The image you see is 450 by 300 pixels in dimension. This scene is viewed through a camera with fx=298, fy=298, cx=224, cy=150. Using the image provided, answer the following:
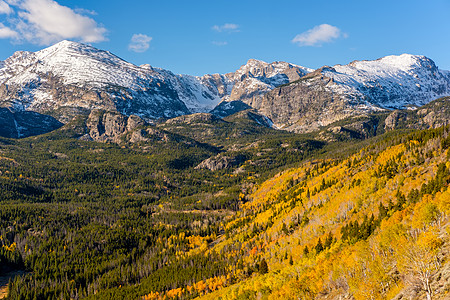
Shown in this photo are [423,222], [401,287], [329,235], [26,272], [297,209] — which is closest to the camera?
[401,287]

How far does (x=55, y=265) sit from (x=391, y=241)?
188072 millimetres

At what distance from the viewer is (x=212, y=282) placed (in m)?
152

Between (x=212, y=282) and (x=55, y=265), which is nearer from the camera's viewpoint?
(x=212, y=282)

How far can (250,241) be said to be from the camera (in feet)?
623

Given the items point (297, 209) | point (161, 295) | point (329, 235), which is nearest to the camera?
point (329, 235)

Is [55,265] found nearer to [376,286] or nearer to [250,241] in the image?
[250,241]

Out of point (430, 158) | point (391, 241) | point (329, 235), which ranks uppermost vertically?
point (430, 158)

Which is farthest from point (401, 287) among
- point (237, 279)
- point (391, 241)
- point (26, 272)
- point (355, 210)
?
point (26, 272)

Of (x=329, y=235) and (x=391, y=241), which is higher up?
(x=391, y=241)

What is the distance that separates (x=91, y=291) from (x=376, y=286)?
154 m

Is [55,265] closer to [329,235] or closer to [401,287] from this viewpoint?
[329,235]

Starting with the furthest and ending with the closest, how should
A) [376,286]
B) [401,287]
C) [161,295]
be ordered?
1. [161,295]
2. [376,286]
3. [401,287]

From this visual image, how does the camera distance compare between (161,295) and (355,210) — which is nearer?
(355,210)

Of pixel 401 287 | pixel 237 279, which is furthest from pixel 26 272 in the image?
pixel 401 287
